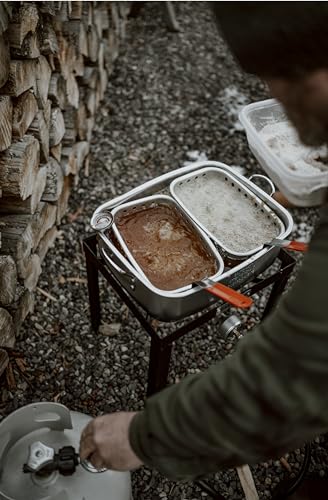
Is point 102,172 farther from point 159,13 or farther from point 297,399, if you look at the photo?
point 297,399

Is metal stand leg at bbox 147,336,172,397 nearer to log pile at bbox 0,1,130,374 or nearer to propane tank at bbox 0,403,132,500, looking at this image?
propane tank at bbox 0,403,132,500

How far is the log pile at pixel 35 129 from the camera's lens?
1810 millimetres

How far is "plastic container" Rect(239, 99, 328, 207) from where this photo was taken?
7.64 feet

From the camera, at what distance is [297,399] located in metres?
0.85

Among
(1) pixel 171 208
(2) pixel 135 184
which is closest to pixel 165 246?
(1) pixel 171 208

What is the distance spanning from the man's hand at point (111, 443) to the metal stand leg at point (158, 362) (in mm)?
473

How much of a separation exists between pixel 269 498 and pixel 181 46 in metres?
3.05

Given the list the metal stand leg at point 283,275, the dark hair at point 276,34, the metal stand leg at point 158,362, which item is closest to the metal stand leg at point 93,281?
the metal stand leg at point 158,362

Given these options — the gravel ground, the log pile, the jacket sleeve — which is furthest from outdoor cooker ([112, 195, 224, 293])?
the gravel ground

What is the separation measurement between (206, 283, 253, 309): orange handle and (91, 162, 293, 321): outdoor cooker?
0.04 meters

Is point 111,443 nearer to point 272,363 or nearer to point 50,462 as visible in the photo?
point 50,462

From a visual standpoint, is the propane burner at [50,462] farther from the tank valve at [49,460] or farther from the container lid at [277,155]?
the container lid at [277,155]

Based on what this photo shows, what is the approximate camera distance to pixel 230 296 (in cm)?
145

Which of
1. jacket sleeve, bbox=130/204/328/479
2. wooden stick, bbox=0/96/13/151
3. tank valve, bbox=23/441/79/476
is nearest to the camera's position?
jacket sleeve, bbox=130/204/328/479
